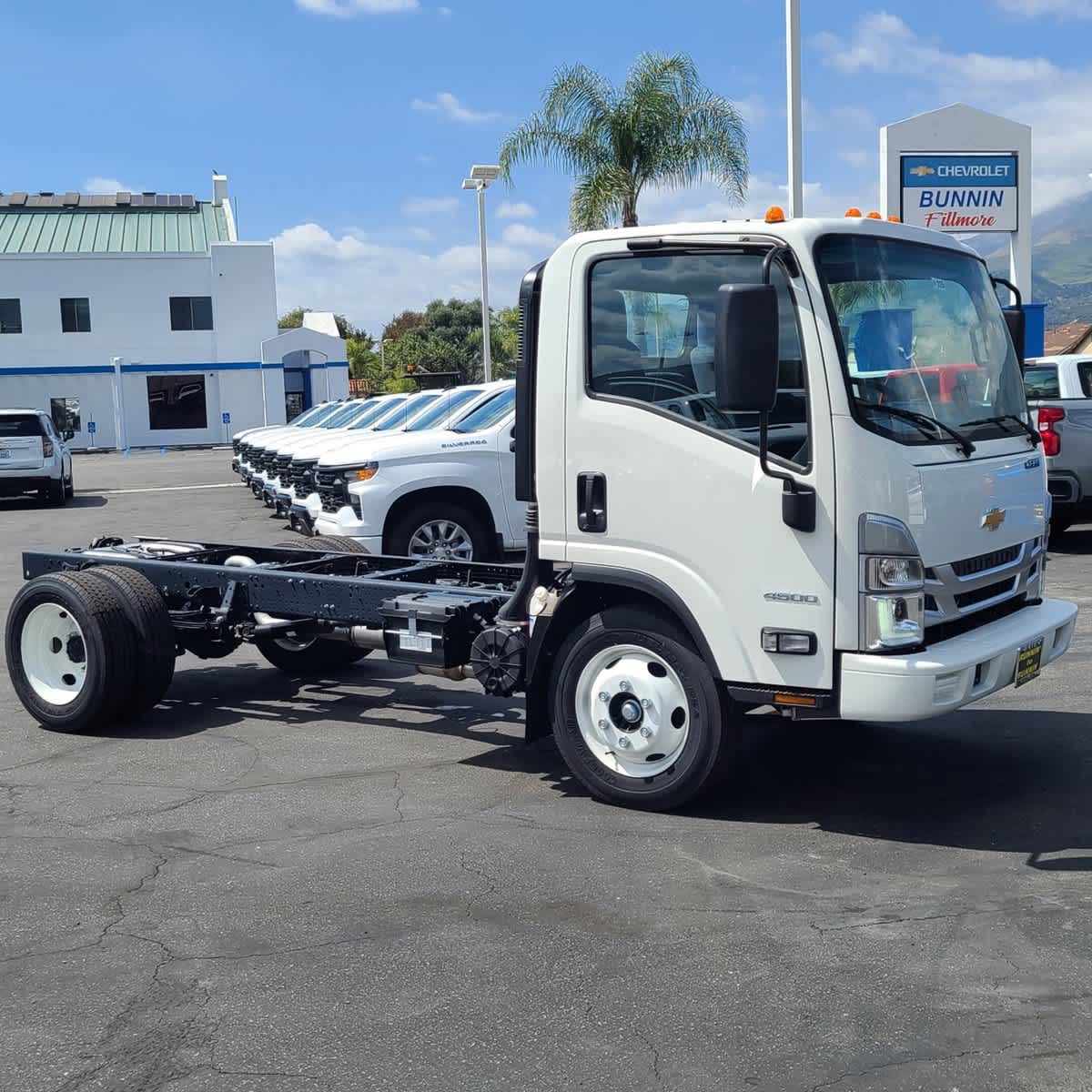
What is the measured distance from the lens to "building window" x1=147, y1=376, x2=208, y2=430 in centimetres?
5472

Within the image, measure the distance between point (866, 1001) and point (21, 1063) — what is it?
7.87 feet

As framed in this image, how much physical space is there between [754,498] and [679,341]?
74cm

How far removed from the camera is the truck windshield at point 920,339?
17.1 ft

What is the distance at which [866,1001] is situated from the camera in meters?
3.95

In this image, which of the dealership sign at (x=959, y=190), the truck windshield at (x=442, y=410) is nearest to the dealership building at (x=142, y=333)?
the dealership sign at (x=959, y=190)

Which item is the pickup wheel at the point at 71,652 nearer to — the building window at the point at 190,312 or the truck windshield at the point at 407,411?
the truck windshield at the point at 407,411

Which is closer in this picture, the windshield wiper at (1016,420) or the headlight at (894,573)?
the headlight at (894,573)

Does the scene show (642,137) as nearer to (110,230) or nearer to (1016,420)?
(1016,420)

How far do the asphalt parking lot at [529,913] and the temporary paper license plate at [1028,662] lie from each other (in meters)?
0.58

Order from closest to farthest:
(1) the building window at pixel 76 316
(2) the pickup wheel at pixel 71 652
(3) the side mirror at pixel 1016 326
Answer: (3) the side mirror at pixel 1016 326
(2) the pickup wheel at pixel 71 652
(1) the building window at pixel 76 316

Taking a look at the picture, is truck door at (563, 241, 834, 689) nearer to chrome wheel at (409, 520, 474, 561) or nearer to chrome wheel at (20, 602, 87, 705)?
chrome wheel at (20, 602, 87, 705)

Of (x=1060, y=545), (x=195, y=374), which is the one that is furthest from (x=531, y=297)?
(x=195, y=374)

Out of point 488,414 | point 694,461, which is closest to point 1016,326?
point 694,461

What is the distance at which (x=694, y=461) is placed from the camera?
17.7 ft
